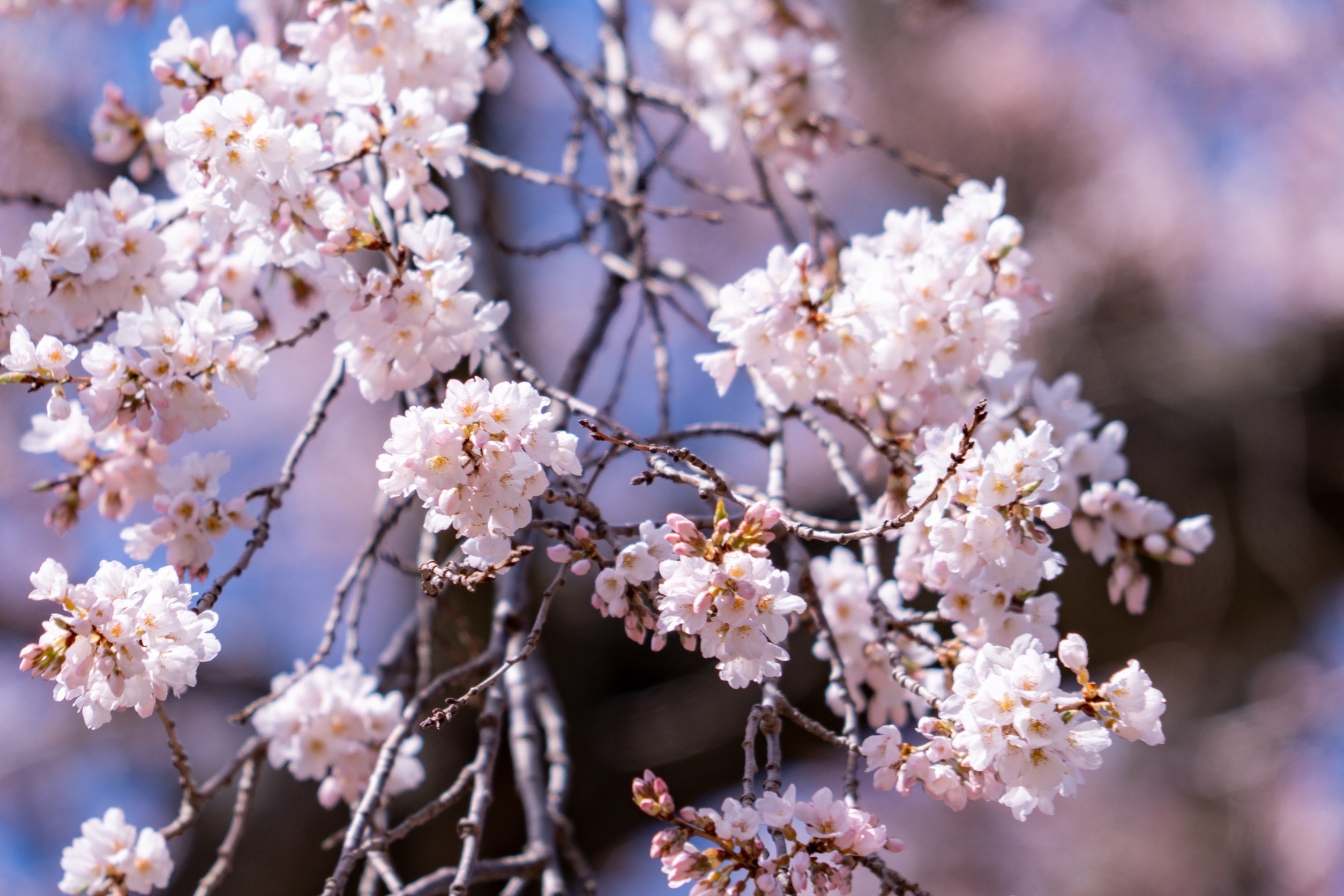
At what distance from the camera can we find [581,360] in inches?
45.8

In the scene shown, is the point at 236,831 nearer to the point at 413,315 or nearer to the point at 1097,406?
the point at 413,315

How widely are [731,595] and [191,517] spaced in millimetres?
524

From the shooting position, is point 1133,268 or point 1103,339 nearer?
point 1103,339

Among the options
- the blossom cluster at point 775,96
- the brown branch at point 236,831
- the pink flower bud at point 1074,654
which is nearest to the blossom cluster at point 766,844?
the pink flower bud at point 1074,654

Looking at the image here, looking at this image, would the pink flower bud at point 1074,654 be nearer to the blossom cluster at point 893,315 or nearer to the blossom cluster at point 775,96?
the blossom cluster at point 893,315

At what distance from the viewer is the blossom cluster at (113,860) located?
77 centimetres

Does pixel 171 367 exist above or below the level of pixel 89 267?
below

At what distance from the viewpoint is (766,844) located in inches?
24.0

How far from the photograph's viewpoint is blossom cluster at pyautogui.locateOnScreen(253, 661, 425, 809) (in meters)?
0.96

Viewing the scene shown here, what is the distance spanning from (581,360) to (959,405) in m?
0.49

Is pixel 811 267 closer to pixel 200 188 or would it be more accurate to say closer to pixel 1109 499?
pixel 1109 499

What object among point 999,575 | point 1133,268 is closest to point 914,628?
point 999,575

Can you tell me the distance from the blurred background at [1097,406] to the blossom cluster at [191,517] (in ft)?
0.91

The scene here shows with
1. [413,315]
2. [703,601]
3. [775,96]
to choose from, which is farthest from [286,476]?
[775,96]
